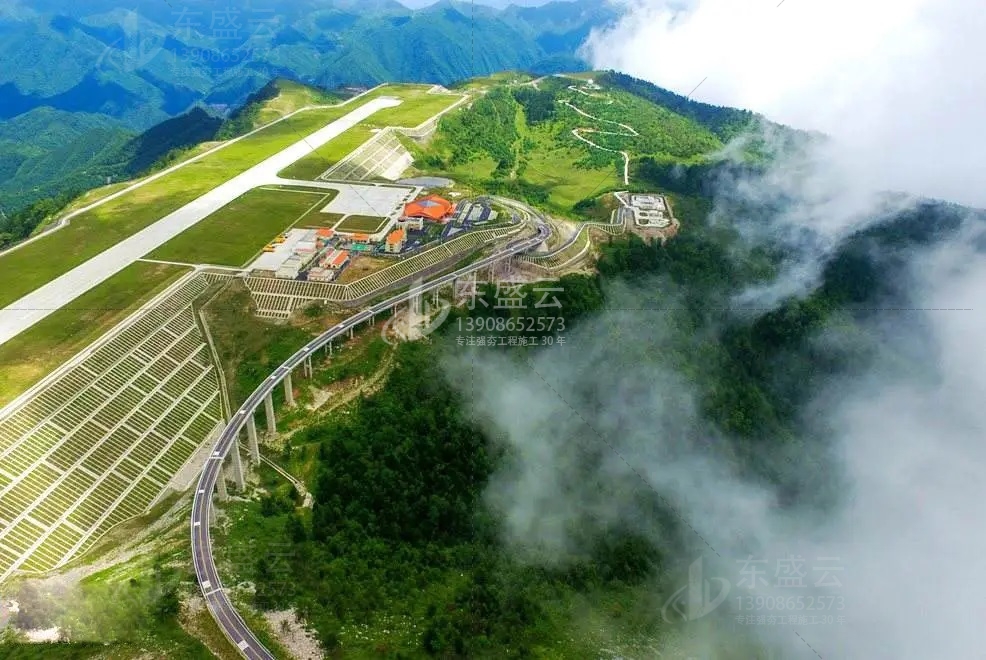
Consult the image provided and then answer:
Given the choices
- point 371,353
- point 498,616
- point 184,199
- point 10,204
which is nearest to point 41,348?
point 371,353

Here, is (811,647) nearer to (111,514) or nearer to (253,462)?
(253,462)

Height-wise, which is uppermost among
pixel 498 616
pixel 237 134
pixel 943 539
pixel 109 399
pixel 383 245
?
pixel 237 134

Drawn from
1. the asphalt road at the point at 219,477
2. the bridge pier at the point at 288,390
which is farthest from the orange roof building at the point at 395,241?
the bridge pier at the point at 288,390

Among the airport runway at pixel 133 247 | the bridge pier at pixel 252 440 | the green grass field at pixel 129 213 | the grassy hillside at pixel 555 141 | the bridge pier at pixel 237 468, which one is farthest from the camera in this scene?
the grassy hillside at pixel 555 141

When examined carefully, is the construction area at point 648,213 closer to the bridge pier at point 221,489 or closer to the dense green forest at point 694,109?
the dense green forest at point 694,109

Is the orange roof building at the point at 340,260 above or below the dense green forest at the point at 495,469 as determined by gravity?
above

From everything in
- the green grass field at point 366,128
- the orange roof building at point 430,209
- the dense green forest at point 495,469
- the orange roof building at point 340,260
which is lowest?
the dense green forest at point 495,469
